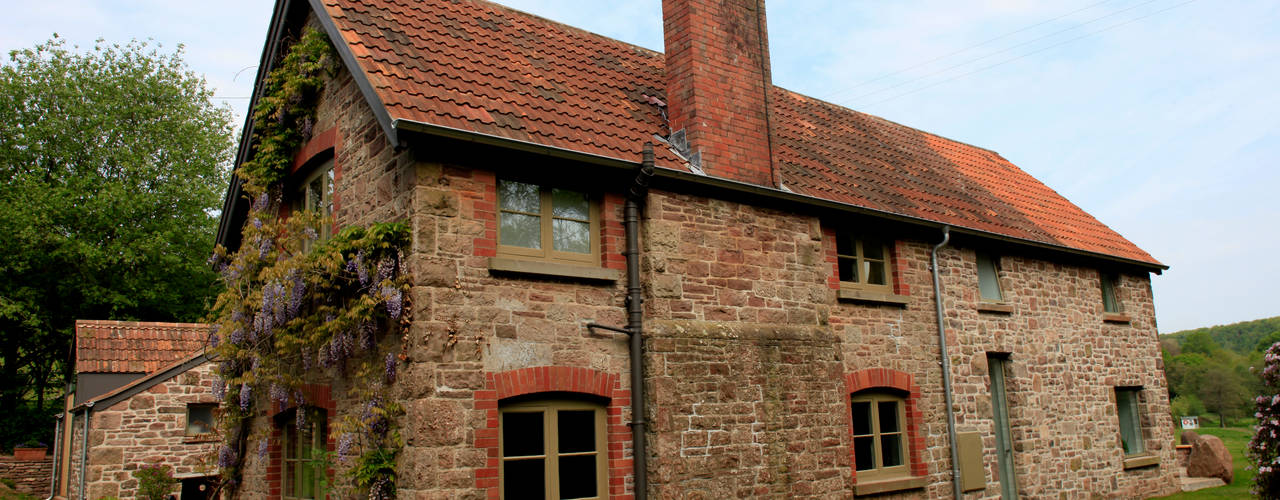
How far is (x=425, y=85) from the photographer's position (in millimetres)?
8609

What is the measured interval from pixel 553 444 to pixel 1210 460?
53.1ft

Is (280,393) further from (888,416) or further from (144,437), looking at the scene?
(144,437)

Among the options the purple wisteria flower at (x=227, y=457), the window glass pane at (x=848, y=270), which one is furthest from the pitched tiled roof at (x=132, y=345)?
the window glass pane at (x=848, y=270)

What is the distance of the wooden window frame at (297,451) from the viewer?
9.50 metres

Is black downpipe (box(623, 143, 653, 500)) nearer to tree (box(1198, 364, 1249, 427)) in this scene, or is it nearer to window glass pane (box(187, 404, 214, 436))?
window glass pane (box(187, 404, 214, 436))

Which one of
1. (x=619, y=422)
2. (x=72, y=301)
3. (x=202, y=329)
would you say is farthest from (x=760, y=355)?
(x=72, y=301)

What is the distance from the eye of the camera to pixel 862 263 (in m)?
11.9

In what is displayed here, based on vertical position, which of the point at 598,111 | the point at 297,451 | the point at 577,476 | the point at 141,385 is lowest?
the point at 577,476

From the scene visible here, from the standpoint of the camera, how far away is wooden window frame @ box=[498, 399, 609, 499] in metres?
8.10

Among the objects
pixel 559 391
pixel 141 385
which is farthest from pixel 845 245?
pixel 141 385

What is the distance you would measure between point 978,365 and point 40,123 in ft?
98.9

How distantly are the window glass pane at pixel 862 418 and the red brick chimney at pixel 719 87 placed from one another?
3233mm

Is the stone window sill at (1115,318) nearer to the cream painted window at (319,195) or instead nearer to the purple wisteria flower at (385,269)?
the purple wisteria flower at (385,269)

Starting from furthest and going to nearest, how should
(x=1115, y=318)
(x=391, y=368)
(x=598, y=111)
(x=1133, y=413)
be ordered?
1. (x=1133, y=413)
2. (x=1115, y=318)
3. (x=598, y=111)
4. (x=391, y=368)
